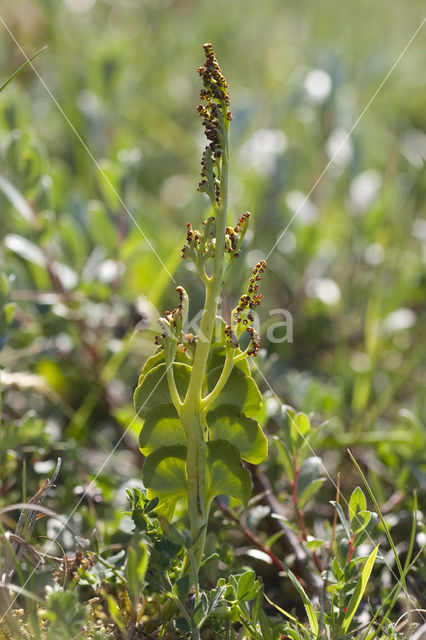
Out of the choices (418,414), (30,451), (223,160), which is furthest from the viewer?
(418,414)

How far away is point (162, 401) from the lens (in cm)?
111

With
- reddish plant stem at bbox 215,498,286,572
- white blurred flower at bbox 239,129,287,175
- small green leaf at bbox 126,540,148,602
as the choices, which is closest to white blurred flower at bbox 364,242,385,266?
white blurred flower at bbox 239,129,287,175

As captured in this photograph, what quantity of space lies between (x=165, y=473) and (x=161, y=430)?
0.07 meters

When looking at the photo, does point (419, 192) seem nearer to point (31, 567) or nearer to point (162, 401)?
point (162, 401)

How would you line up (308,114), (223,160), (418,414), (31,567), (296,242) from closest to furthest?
1. (223,160)
2. (31,567)
3. (418,414)
4. (296,242)
5. (308,114)

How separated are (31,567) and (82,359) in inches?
35.6

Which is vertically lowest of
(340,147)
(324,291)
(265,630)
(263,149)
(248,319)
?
(265,630)

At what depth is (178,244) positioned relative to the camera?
1917 mm

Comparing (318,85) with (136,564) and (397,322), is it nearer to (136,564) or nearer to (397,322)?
(397,322)

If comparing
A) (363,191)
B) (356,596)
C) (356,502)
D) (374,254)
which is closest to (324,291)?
(374,254)

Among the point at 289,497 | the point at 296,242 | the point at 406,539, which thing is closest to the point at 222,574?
the point at 289,497

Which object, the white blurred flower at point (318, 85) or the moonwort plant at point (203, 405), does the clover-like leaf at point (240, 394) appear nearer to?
the moonwort plant at point (203, 405)

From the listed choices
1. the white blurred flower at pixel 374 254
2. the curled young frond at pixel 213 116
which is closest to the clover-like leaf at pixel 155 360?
the curled young frond at pixel 213 116

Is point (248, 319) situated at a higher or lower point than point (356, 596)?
higher
